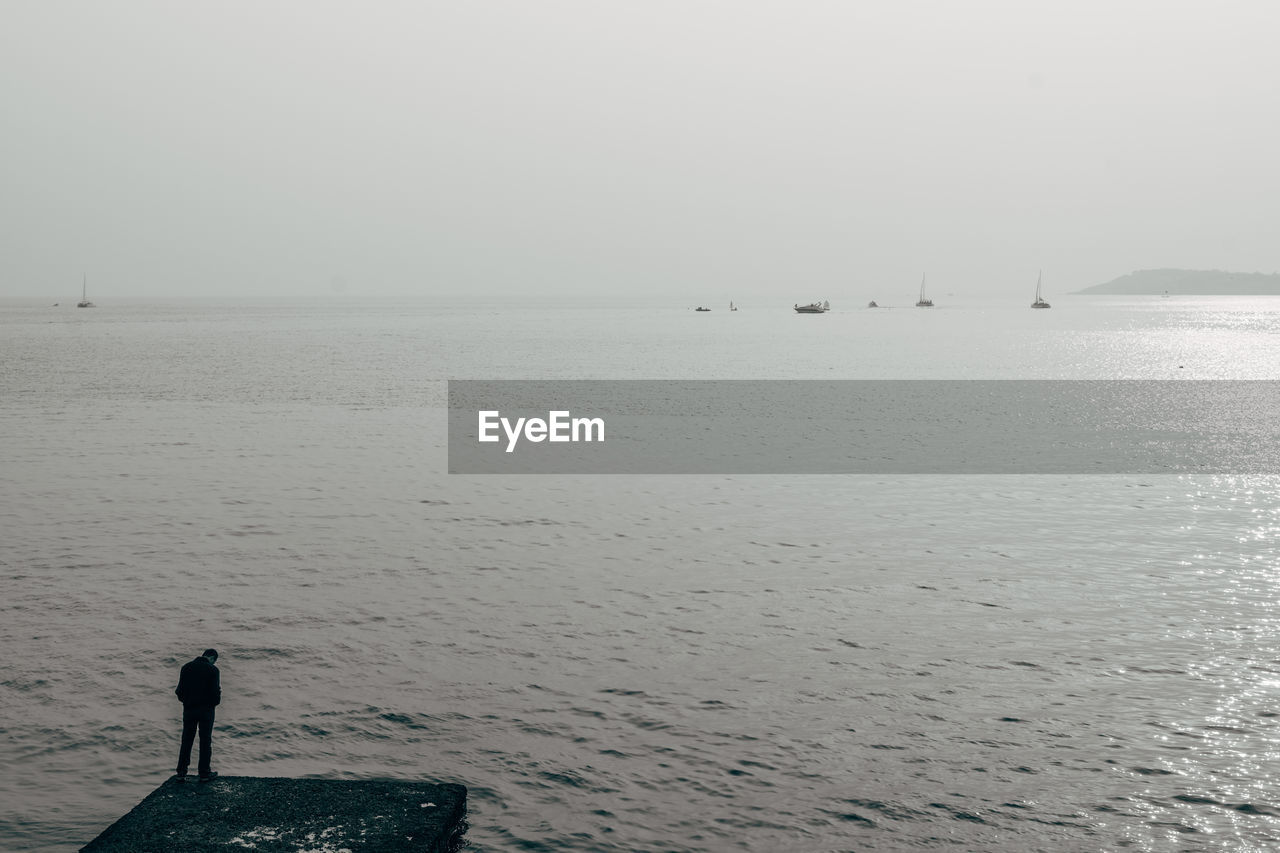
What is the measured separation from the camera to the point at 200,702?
1594 cm

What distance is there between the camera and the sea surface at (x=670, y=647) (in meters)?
16.6

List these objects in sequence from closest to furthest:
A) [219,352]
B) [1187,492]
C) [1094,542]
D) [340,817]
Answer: [340,817] < [1094,542] < [1187,492] < [219,352]

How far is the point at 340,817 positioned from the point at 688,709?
7.77 meters

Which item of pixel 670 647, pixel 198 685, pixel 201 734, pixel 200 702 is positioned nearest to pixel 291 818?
→ pixel 201 734

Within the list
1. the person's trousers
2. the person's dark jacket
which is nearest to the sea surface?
the person's trousers

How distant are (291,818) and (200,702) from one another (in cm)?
266

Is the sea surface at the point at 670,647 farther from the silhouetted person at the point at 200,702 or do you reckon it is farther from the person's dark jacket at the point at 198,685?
the person's dark jacket at the point at 198,685

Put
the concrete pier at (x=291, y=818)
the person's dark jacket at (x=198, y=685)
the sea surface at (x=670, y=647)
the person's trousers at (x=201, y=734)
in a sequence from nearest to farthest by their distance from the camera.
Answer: the concrete pier at (x=291, y=818), the person's dark jacket at (x=198, y=685), the person's trousers at (x=201, y=734), the sea surface at (x=670, y=647)

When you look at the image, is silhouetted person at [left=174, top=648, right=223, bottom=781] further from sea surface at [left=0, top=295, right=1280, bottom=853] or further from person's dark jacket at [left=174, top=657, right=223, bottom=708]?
sea surface at [left=0, top=295, right=1280, bottom=853]

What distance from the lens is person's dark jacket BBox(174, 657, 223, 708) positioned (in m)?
15.9

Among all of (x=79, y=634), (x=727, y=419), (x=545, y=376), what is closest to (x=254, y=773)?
(x=79, y=634)

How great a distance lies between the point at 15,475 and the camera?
45.5 metres

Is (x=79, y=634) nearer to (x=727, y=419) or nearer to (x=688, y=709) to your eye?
(x=688, y=709)

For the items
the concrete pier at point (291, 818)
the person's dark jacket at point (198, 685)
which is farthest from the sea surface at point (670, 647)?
the person's dark jacket at point (198, 685)
